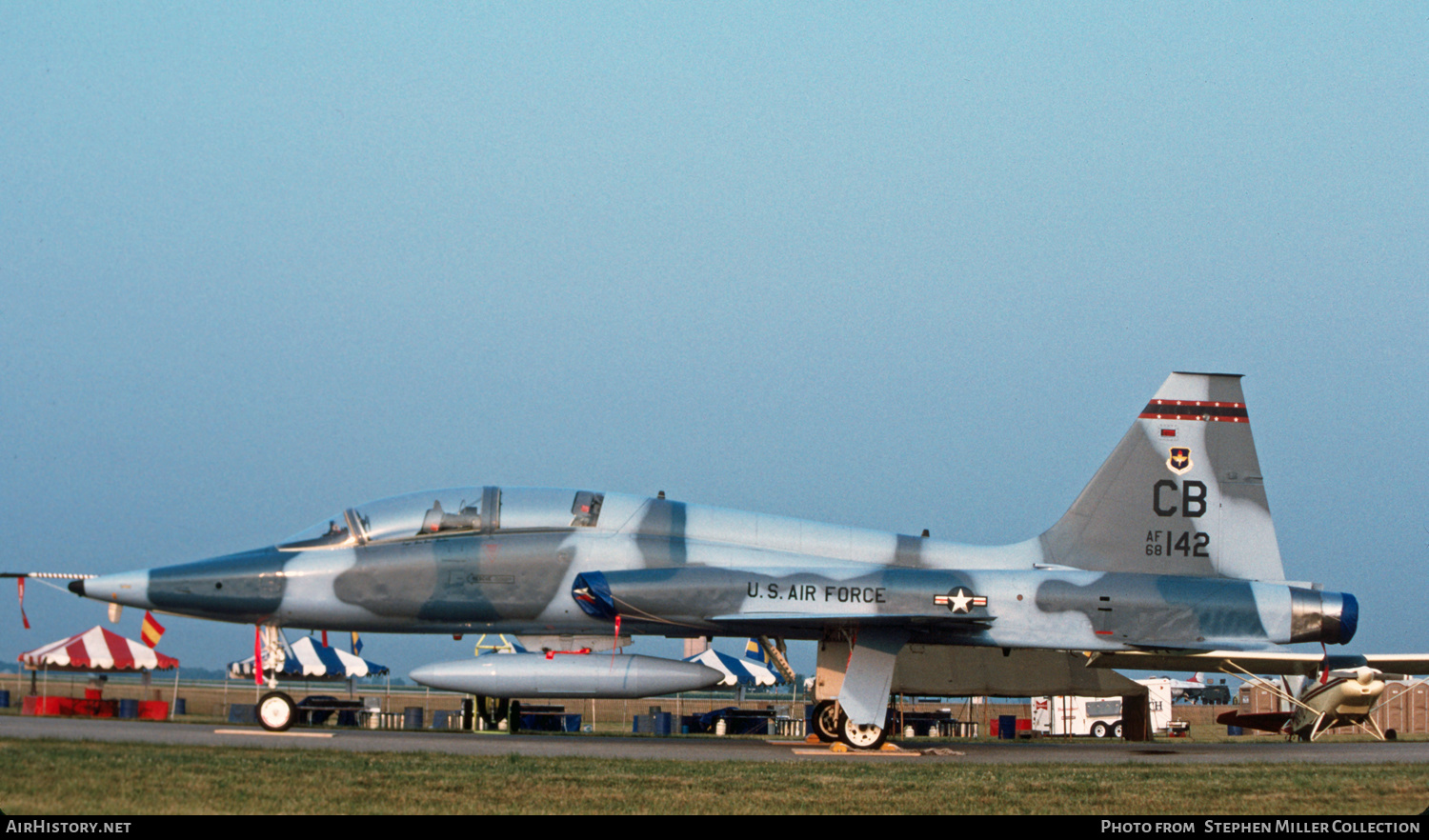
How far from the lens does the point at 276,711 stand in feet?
47.2

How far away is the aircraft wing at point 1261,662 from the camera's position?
59.3 feet

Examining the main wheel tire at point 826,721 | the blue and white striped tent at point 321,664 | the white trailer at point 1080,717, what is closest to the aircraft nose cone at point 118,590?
the main wheel tire at point 826,721

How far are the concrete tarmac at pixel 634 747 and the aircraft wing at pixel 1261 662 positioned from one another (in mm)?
1244

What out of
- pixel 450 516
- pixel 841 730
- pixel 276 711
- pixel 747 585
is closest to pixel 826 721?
pixel 841 730

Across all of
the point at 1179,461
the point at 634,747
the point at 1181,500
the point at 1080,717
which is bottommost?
the point at 1080,717

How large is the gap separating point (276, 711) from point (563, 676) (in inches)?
129

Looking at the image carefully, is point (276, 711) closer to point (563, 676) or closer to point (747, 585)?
point (563, 676)

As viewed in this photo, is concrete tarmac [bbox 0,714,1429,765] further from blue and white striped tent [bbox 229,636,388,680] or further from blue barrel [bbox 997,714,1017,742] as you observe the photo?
blue and white striped tent [bbox 229,636,388,680]

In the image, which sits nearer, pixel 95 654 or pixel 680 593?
pixel 680 593

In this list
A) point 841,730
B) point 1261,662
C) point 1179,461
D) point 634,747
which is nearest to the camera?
point 634,747

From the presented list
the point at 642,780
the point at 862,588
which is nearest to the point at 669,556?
the point at 862,588

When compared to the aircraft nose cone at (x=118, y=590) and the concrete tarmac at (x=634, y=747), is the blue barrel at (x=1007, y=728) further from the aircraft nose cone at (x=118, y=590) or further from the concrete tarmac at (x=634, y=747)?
the aircraft nose cone at (x=118, y=590)

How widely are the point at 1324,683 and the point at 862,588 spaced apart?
14.7m

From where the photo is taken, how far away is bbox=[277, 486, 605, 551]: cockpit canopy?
15.4 meters
